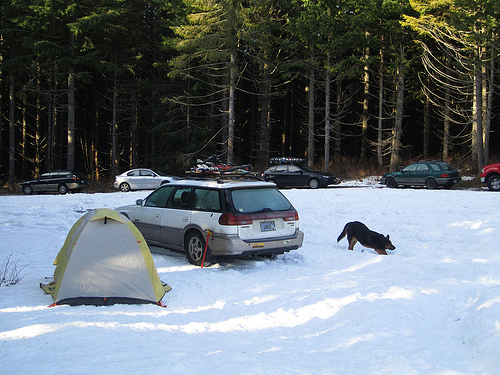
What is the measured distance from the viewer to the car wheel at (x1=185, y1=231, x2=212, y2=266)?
29.0ft

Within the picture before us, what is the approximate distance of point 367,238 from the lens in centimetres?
1083

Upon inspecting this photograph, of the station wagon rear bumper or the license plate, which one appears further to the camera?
the license plate

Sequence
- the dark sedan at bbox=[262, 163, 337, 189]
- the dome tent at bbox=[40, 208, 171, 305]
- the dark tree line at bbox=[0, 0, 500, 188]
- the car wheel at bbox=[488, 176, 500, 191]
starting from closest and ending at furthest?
1. the dome tent at bbox=[40, 208, 171, 305]
2. the car wheel at bbox=[488, 176, 500, 191]
3. the dark sedan at bbox=[262, 163, 337, 189]
4. the dark tree line at bbox=[0, 0, 500, 188]

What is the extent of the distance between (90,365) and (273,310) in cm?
270

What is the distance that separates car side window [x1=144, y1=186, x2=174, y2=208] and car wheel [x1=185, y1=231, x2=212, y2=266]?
1215 mm

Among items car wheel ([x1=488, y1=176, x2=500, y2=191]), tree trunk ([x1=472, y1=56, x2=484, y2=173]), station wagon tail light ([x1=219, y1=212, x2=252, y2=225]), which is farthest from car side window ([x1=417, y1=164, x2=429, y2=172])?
station wagon tail light ([x1=219, y1=212, x2=252, y2=225])

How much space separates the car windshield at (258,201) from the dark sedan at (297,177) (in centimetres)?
1772

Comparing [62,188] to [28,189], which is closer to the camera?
[62,188]

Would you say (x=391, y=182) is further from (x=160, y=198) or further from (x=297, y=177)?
(x=160, y=198)

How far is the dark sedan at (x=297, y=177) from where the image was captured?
2673cm

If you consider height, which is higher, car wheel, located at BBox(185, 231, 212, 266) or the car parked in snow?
the car parked in snow

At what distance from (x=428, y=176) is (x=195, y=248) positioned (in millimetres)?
19013

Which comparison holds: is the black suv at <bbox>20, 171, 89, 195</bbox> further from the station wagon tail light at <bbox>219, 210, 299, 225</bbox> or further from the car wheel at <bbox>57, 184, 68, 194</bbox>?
the station wagon tail light at <bbox>219, 210, 299, 225</bbox>

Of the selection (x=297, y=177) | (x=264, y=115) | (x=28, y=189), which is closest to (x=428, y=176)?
(x=297, y=177)
